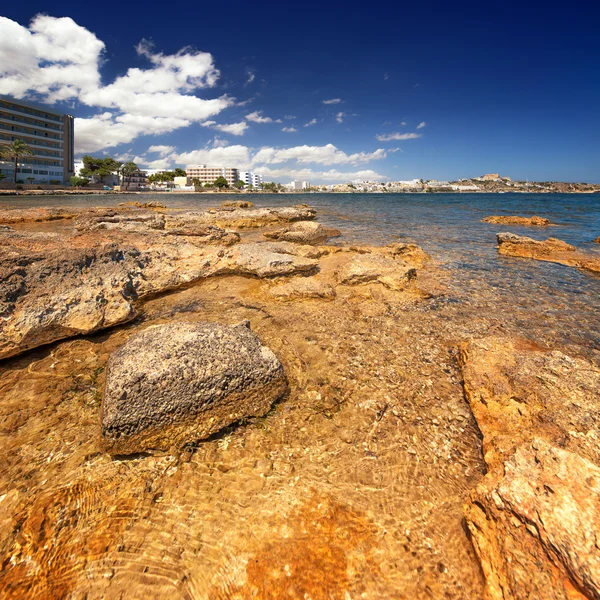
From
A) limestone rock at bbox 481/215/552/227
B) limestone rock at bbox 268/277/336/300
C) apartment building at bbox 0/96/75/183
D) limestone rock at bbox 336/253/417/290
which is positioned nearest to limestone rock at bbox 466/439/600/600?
limestone rock at bbox 268/277/336/300

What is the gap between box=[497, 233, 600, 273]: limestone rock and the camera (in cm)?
1175

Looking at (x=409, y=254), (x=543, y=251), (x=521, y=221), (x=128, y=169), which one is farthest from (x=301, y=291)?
(x=128, y=169)

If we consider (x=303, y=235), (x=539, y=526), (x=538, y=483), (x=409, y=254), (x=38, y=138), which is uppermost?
(x=38, y=138)

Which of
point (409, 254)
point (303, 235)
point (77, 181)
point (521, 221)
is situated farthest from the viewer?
point (77, 181)

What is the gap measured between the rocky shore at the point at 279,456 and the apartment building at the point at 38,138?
98368 millimetres

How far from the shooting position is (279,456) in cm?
304

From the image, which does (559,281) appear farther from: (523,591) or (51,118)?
(51,118)

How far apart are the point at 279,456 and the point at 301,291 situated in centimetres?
434

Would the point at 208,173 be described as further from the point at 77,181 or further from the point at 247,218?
the point at 247,218

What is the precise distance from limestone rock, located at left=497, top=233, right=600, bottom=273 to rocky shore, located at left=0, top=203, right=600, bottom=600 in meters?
8.95

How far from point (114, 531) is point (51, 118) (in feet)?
386

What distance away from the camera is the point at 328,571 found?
2.17m

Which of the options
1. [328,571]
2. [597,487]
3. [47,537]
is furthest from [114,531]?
[597,487]

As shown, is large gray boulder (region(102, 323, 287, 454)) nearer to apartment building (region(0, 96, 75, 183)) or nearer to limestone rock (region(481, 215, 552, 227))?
limestone rock (region(481, 215, 552, 227))
